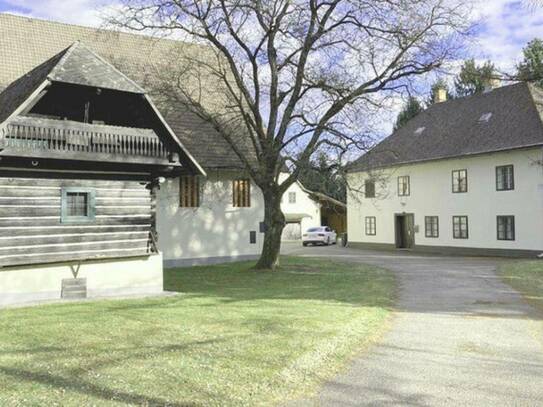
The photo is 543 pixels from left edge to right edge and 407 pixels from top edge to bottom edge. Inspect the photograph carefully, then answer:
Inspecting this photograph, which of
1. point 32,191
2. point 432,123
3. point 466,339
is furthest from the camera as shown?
point 432,123

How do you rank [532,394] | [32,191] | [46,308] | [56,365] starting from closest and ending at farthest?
1. [532,394]
2. [56,365]
3. [46,308]
4. [32,191]

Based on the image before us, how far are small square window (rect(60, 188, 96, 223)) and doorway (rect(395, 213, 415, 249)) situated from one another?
25.2 m

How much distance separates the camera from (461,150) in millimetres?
32438

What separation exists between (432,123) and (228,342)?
106ft

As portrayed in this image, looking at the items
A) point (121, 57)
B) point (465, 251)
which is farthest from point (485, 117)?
point (121, 57)

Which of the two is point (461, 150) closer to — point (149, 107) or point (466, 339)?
point (149, 107)

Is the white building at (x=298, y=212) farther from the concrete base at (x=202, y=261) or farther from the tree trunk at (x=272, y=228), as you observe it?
the tree trunk at (x=272, y=228)

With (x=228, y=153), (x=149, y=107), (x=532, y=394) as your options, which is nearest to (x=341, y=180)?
(x=228, y=153)

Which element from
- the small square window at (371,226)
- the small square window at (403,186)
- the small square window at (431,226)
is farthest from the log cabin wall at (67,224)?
the small square window at (371,226)

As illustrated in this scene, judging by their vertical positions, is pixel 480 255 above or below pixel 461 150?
below

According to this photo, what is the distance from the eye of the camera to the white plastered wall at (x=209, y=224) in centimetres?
2344

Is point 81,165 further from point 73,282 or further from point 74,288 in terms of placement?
point 74,288

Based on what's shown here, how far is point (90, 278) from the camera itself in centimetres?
1448

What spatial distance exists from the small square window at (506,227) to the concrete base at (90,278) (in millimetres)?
20741
